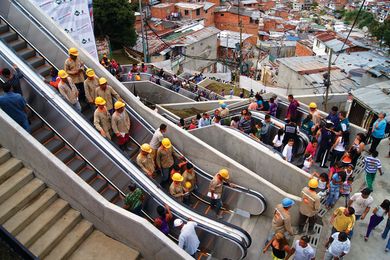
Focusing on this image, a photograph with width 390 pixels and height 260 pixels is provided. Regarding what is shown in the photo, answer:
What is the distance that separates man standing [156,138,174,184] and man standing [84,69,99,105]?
228 centimetres

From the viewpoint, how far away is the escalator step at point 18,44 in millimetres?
9359

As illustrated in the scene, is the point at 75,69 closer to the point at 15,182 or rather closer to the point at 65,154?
the point at 65,154

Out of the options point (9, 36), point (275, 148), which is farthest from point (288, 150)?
point (9, 36)

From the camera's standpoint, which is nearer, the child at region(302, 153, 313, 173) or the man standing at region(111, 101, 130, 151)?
the man standing at region(111, 101, 130, 151)

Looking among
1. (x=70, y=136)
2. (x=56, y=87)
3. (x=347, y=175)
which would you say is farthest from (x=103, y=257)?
(x=347, y=175)

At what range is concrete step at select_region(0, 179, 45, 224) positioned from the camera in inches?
254

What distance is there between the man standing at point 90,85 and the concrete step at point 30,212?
2.72m

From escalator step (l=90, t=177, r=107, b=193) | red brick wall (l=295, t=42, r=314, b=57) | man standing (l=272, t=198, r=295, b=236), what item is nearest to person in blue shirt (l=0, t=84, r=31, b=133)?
escalator step (l=90, t=177, r=107, b=193)

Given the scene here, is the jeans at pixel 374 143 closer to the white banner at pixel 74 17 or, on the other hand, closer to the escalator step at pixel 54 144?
the escalator step at pixel 54 144

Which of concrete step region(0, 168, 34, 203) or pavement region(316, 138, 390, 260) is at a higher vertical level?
concrete step region(0, 168, 34, 203)

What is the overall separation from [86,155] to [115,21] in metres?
25.2

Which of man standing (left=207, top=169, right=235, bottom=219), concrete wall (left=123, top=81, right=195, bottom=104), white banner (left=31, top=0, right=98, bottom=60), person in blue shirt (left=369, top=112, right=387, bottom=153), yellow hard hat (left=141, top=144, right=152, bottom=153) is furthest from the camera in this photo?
concrete wall (left=123, top=81, right=195, bottom=104)

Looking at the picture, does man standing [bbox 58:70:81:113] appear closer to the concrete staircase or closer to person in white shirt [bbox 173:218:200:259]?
the concrete staircase

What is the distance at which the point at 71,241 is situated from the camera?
6.68m
